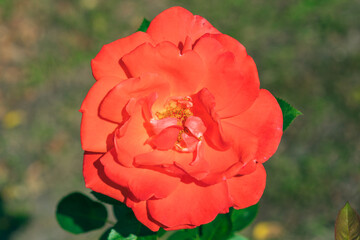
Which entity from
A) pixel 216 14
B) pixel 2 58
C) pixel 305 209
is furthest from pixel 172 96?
pixel 2 58

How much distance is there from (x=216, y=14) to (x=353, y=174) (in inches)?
72.0

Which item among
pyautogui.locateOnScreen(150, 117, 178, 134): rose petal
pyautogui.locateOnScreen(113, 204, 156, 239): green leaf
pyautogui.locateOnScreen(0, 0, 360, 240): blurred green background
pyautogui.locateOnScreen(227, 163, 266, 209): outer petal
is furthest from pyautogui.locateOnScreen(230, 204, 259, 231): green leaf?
pyautogui.locateOnScreen(0, 0, 360, 240): blurred green background

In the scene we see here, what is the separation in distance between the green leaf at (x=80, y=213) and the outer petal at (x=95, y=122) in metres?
0.64

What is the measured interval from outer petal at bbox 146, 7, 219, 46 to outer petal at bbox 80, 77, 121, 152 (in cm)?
19

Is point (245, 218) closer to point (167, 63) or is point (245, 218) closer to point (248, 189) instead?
point (248, 189)

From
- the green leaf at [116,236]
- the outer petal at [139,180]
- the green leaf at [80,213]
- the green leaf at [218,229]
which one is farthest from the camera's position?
the green leaf at [80,213]

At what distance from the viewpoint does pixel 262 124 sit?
1144 millimetres

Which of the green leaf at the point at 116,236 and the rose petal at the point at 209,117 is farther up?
the rose petal at the point at 209,117

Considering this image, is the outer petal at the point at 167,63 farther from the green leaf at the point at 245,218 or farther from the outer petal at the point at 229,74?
the green leaf at the point at 245,218

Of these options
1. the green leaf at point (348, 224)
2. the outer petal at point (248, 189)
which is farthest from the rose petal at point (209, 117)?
the green leaf at point (348, 224)

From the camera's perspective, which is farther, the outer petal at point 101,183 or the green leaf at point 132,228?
the green leaf at point 132,228

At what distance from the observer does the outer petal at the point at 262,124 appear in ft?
3.67

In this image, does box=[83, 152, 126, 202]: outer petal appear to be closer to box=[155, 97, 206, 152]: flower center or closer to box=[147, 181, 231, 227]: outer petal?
box=[147, 181, 231, 227]: outer petal

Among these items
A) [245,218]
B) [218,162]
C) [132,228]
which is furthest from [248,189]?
[245,218]
